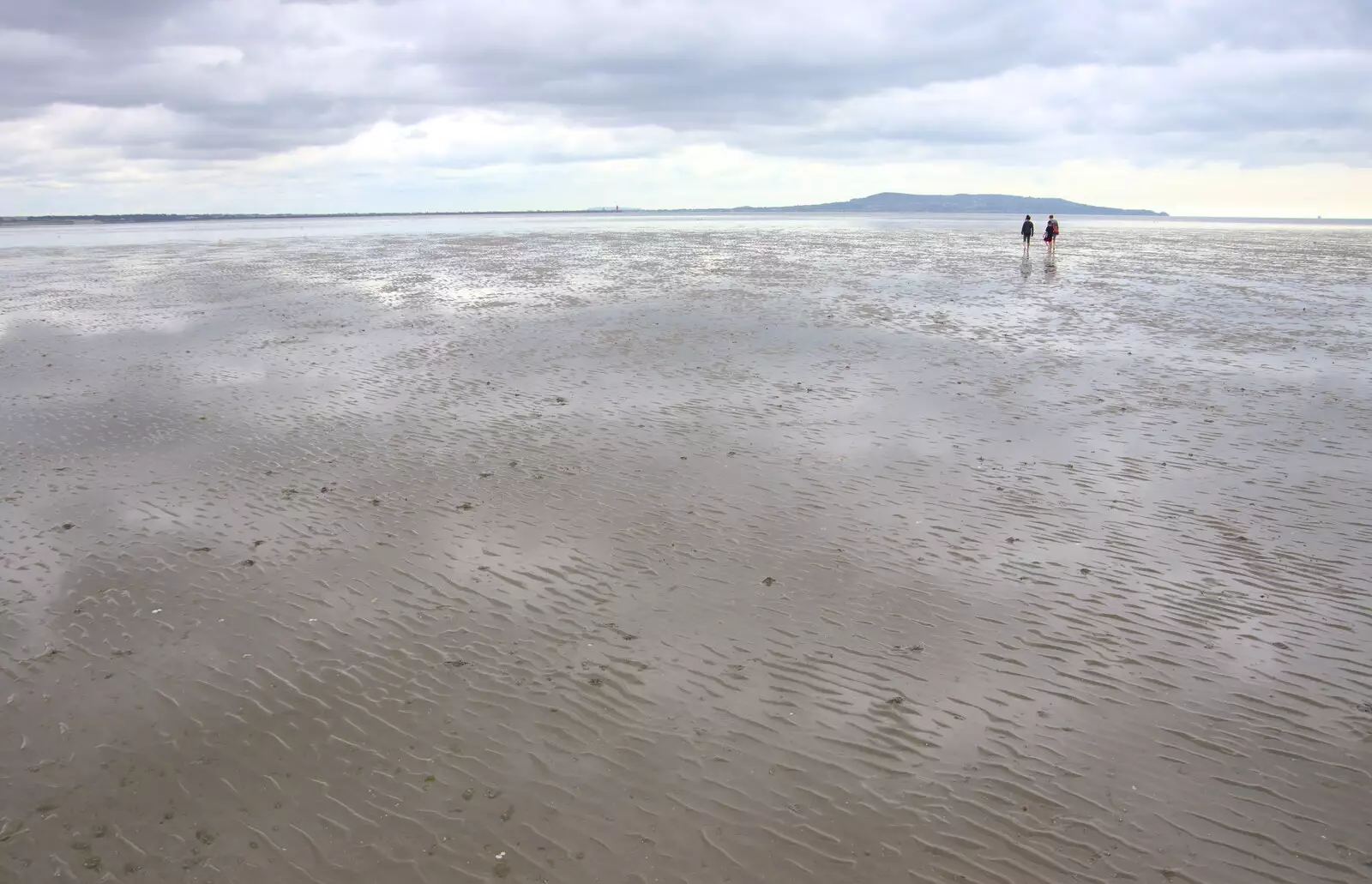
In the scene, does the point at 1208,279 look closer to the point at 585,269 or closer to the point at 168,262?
the point at 585,269

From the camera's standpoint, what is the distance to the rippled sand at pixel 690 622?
5523 mm

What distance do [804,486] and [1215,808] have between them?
6.73 meters

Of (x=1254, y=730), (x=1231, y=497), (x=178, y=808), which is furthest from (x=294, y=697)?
(x=1231, y=497)

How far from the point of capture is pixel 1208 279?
38.4m

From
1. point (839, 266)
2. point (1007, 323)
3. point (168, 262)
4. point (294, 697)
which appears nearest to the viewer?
point (294, 697)

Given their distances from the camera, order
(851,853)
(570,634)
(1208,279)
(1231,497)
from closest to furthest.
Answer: (851,853) → (570,634) → (1231,497) → (1208,279)

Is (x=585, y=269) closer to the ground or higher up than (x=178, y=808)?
higher up

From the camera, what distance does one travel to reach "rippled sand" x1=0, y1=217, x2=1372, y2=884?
5523 mm

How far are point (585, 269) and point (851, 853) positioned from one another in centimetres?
4362

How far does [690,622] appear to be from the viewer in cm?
817

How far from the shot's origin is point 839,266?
152ft

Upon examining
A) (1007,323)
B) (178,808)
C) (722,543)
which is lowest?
(178,808)

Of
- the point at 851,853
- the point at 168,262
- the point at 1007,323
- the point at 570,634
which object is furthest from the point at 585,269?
the point at 851,853

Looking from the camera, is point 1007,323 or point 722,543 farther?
point 1007,323
